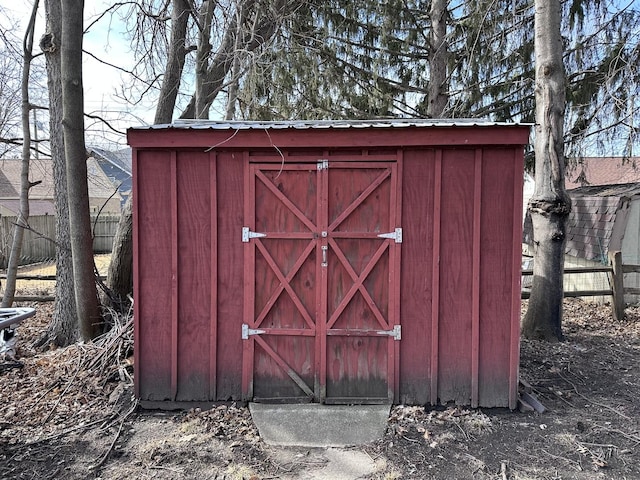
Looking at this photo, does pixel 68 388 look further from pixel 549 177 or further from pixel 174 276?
pixel 549 177

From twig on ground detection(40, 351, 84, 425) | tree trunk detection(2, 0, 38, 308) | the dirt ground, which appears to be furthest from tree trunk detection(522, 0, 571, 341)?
tree trunk detection(2, 0, 38, 308)

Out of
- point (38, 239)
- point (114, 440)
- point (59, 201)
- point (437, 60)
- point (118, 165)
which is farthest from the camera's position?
point (118, 165)

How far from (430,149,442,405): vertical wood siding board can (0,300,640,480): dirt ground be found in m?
0.30

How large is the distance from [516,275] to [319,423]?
213 centimetres

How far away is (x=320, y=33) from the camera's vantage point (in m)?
9.24

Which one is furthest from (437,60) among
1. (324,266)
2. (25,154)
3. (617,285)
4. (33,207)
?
(33,207)

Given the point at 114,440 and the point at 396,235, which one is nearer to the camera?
the point at 114,440

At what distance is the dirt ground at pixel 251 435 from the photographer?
3467mm

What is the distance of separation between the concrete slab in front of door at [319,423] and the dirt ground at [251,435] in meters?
0.10

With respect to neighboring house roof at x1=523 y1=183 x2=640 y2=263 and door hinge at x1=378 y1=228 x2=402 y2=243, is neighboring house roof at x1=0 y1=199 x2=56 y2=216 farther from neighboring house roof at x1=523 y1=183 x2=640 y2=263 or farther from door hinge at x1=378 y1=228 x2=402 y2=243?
door hinge at x1=378 y1=228 x2=402 y2=243

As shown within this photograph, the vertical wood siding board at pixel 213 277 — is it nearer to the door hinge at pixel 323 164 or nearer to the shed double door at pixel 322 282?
the shed double door at pixel 322 282

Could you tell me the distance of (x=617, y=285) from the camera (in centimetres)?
755

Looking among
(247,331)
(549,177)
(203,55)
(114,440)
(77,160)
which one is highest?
(203,55)

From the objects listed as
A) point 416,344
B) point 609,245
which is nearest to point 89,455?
point 416,344
